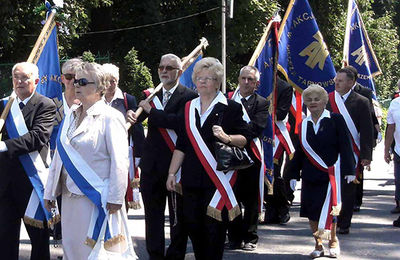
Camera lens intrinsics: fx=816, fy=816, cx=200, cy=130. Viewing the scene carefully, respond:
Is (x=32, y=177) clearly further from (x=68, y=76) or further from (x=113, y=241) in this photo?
(x=113, y=241)

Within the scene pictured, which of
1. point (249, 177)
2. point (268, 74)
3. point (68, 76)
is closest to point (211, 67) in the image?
point (68, 76)

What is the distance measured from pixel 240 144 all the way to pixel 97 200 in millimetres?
1535

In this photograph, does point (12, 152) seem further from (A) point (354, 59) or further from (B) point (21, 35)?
(B) point (21, 35)

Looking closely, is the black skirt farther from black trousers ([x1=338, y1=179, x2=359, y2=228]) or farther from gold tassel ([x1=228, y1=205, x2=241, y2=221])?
gold tassel ([x1=228, y1=205, x2=241, y2=221])

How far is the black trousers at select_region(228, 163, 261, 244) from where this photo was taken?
28.0 feet

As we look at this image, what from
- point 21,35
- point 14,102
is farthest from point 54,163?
point 21,35

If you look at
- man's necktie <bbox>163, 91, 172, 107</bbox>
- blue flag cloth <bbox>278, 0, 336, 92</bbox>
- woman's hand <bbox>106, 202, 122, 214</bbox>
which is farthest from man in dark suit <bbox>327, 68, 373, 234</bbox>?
woman's hand <bbox>106, 202, 122, 214</bbox>

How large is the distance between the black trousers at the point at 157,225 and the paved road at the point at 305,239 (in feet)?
2.35

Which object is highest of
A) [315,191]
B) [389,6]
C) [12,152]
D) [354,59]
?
[389,6]

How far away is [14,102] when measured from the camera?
6602 millimetres

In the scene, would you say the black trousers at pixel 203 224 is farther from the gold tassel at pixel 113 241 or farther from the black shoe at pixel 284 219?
the black shoe at pixel 284 219

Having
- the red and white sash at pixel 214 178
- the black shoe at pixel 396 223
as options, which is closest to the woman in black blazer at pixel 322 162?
the red and white sash at pixel 214 178

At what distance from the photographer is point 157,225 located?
7.30 meters

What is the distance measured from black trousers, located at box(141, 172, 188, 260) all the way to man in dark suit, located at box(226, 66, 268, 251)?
3.72ft
